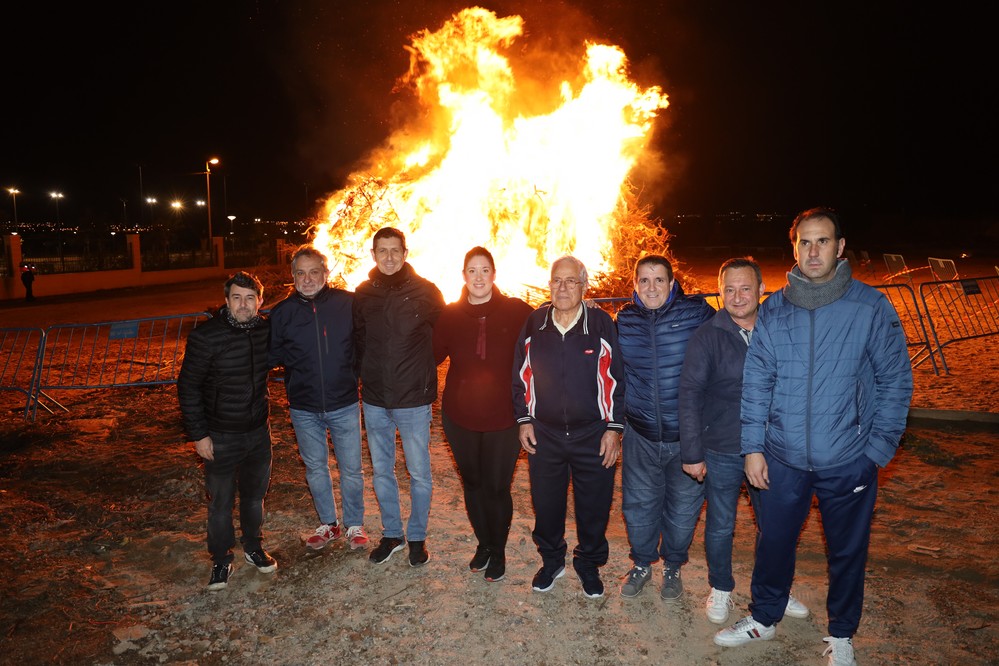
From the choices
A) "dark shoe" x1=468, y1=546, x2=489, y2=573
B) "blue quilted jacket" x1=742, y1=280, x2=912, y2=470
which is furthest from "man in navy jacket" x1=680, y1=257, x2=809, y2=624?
"dark shoe" x1=468, y1=546, x2=489, y2=573

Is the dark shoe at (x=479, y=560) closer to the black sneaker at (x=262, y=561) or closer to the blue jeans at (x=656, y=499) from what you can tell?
the blue jeans at (x=656, y=499)

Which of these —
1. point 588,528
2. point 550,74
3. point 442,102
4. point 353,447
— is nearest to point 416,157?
point 442,102

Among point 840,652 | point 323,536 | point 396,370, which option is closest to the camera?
point 840,652

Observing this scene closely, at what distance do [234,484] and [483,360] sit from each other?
78.2 inches

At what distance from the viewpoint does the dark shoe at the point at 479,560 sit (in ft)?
13.9

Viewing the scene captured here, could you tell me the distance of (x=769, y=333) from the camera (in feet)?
10.6

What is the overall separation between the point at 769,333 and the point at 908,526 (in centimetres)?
286

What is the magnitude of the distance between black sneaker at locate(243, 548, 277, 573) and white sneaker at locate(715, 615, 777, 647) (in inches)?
117

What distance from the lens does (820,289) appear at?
308cm

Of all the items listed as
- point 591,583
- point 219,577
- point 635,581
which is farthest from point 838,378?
point 219,577

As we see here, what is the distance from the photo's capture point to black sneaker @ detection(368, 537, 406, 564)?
4.35 m

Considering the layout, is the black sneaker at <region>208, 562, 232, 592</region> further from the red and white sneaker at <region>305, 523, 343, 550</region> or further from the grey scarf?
the grey scarf

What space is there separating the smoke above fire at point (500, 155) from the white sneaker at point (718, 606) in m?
9.96

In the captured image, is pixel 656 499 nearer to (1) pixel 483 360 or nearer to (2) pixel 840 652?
(2) pixel 840 652
